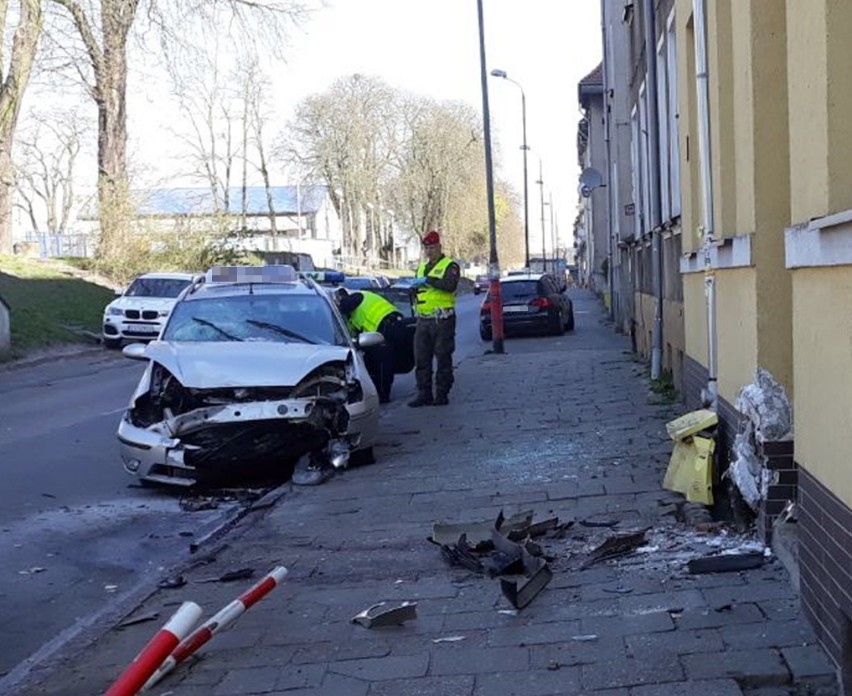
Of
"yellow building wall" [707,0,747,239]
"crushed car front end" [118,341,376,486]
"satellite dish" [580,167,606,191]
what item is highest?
"satellite dish" [580,167,606,191]

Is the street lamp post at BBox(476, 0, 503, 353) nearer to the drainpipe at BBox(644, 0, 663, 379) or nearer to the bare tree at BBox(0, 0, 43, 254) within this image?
the drainpipe at BBox(644, 0, 663, 379)

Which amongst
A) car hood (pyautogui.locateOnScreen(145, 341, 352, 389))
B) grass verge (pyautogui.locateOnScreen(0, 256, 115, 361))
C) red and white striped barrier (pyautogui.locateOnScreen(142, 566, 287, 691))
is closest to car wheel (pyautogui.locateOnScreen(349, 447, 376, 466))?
car hood (pyautogui.locateOnScreen(145, 341, 352, 389))

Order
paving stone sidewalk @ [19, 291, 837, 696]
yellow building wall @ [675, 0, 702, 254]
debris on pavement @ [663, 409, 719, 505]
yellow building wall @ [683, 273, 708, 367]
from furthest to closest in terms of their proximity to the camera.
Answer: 1. yellow building wall @ [675, 0, 702, 254]
2. yellow building wall @ [683, 273, 708, 367]
3. debris on pavement @ [663, 409, 719, 505]
4. paving stone sidewalk @ [19, 291, 837, 696]

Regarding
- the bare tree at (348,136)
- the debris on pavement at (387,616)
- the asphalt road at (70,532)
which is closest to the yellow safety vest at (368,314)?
the asphalt road at (70,532)

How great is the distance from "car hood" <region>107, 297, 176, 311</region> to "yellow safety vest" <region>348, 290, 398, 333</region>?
13288mm

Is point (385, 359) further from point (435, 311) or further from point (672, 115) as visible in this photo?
point (672, 115)

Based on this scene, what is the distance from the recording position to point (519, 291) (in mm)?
29875

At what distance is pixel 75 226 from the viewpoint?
79.8m

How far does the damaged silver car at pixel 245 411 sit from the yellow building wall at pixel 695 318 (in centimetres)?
269

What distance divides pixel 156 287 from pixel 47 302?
3953 millimetres

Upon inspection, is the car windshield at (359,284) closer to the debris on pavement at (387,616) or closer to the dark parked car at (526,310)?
the dark parked car at (526,310)

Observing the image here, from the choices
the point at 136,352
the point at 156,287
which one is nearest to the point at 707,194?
the point at 136,352

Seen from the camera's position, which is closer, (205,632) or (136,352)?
(205,632)

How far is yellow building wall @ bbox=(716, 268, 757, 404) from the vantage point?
21.2 feet
